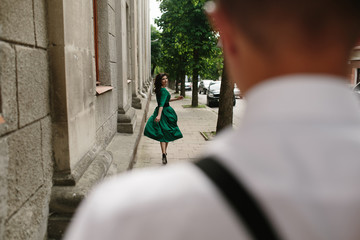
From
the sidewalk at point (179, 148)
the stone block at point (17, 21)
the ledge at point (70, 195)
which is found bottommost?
the sidewalk at point (179, 148)

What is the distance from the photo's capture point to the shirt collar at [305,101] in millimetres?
640

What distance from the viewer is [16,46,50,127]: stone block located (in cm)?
251

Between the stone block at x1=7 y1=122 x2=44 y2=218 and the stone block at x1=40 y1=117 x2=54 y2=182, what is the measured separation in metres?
0.08

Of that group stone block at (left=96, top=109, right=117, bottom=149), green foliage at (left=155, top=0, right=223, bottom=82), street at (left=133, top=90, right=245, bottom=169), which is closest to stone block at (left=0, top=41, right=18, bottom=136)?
stone block at (left=96, top=109, right=117, bottom=149)

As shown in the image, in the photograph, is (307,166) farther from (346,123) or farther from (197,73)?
(197,73)

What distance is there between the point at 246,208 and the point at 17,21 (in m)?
2.35

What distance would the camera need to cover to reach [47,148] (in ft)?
10.2

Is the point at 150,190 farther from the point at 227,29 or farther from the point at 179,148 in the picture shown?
the point at 179,148

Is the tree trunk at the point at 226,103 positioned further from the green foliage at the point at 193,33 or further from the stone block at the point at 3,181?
the stone block at the point at 3,181

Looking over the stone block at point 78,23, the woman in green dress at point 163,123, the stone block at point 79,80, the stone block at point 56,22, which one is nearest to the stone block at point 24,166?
the stone block at point 79,80

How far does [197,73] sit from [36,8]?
16000mm

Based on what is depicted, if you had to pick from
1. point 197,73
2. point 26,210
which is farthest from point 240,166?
point 197,73

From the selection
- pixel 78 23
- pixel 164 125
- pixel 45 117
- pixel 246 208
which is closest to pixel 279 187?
pixel 246 208

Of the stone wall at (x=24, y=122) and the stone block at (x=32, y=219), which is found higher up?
the stone wall at (x=24, y=122)
